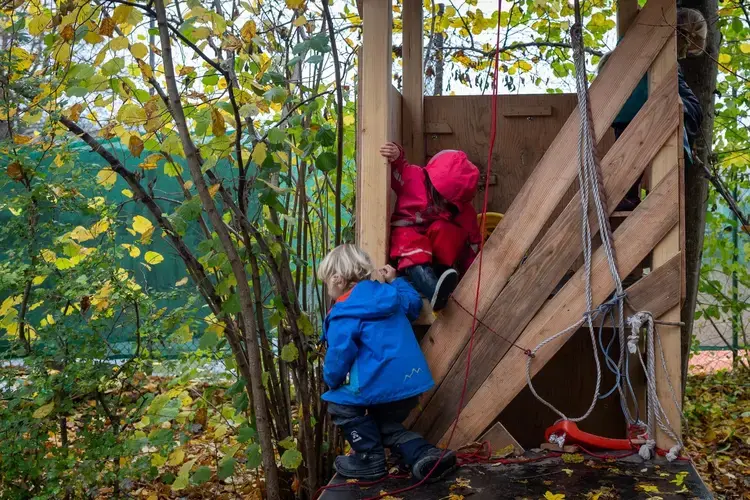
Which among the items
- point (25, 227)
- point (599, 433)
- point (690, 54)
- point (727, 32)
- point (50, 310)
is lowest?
point (599, 433)

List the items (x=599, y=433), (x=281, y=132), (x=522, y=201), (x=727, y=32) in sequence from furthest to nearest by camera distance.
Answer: (x=727, y=32) < (x=599, y=433) < (x=522, y=201) < (x=281, y=132)

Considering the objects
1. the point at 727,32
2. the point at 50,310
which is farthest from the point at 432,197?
the point at 727,32

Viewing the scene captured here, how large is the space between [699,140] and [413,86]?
6.71 feet

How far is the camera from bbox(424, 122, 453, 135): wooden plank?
5.28m

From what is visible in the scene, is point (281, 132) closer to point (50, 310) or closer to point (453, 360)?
point (453, 360)

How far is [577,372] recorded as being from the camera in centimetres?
530

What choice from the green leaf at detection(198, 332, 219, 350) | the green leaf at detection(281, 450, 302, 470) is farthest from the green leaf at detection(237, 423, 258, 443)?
Result: the green leaf at detection(198, 332, 219, 350)

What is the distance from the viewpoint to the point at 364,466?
150 inches

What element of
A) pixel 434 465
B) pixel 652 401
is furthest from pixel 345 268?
pixel 652 401

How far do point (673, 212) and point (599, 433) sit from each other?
2026mm

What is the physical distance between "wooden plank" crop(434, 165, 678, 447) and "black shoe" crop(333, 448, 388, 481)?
1.56 feet

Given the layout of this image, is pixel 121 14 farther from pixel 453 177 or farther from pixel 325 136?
pixel 453 177

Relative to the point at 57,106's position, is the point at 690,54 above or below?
above

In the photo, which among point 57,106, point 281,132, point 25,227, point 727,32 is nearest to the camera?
point 281,132
